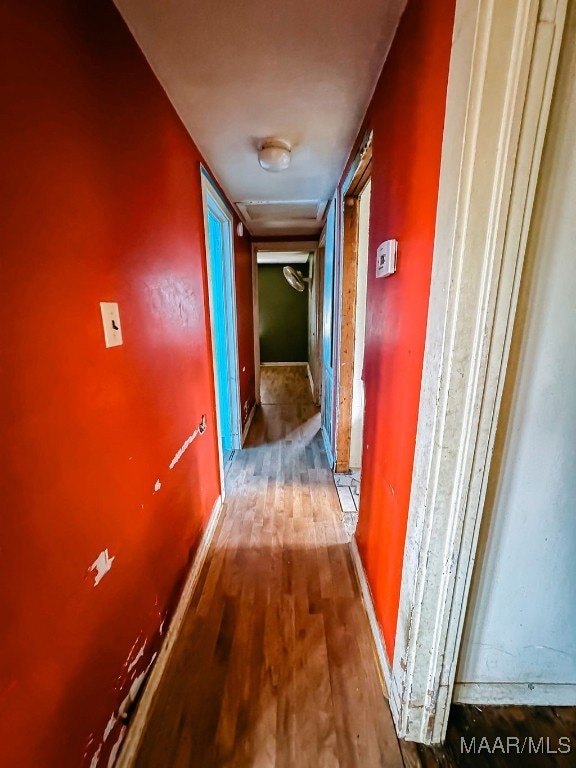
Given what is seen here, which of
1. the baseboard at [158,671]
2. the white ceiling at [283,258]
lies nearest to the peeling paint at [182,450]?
the baseboard at [158,671]

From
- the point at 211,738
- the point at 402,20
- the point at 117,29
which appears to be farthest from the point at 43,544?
the point at 402,20

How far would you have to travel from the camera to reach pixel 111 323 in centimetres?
95

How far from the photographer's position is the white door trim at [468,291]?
1.97ft

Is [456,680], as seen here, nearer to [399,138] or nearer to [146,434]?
[146,434]

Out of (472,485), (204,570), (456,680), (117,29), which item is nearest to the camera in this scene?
(472,485)

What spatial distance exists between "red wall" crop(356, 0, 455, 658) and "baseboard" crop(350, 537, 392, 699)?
0.06 meters

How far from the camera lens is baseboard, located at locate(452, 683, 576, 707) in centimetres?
108

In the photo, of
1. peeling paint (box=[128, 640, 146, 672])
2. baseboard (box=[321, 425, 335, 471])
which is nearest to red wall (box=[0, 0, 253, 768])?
peeling paint (box=[128, 640, 146, 672])

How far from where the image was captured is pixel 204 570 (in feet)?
5.60

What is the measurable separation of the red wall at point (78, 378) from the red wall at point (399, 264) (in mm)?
895

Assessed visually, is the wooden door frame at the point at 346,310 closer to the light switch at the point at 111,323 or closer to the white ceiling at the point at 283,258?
the light switch at the point at 111,323

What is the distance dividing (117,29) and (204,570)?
222cm

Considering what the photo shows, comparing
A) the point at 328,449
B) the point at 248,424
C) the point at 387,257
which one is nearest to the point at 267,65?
the point at 387,257

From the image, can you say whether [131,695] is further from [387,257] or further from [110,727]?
[387,257]
